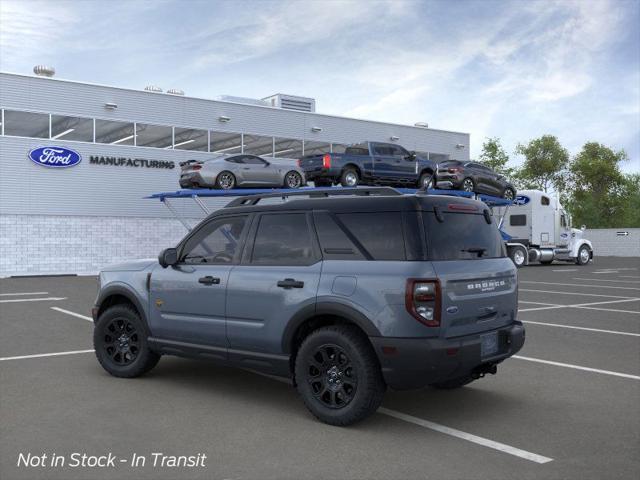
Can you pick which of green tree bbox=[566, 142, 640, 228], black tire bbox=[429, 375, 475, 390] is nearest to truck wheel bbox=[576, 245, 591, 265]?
black tire bbox=[429, 375, 475, 390]

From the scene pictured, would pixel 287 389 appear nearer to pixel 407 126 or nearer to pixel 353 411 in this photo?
pixel 353 411

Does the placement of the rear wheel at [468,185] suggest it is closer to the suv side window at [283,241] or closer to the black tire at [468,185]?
the black tire at [468,185]

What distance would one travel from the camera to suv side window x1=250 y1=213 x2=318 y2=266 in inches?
227

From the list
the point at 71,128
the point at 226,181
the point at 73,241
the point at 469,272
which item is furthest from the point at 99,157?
the point at 469,272

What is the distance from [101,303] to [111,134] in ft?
76.1

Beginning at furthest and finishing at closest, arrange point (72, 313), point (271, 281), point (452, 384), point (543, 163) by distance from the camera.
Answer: point (543, 163), point (72, 313), point (452, 384), point (271, 281)

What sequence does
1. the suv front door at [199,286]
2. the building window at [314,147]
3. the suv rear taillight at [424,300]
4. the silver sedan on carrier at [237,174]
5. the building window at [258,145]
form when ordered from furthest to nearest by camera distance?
the building window at [314,147] < the building window at [258,145] < the silver sedan on carrier at [237,174] < the suv front door at [199,286] < the suv rear taillight at [424,300]

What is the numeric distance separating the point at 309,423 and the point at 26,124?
82.5 feet

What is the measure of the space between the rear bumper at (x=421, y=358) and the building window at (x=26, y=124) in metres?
25.4

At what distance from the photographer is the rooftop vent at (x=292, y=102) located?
35625 mm

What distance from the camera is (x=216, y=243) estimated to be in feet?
21.4

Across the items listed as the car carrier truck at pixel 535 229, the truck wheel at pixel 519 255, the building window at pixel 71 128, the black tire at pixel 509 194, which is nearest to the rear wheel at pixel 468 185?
the black tire at pixel 509 194

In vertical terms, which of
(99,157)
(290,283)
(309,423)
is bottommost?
(309,423)

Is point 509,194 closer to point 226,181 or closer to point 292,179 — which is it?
point 292,179
